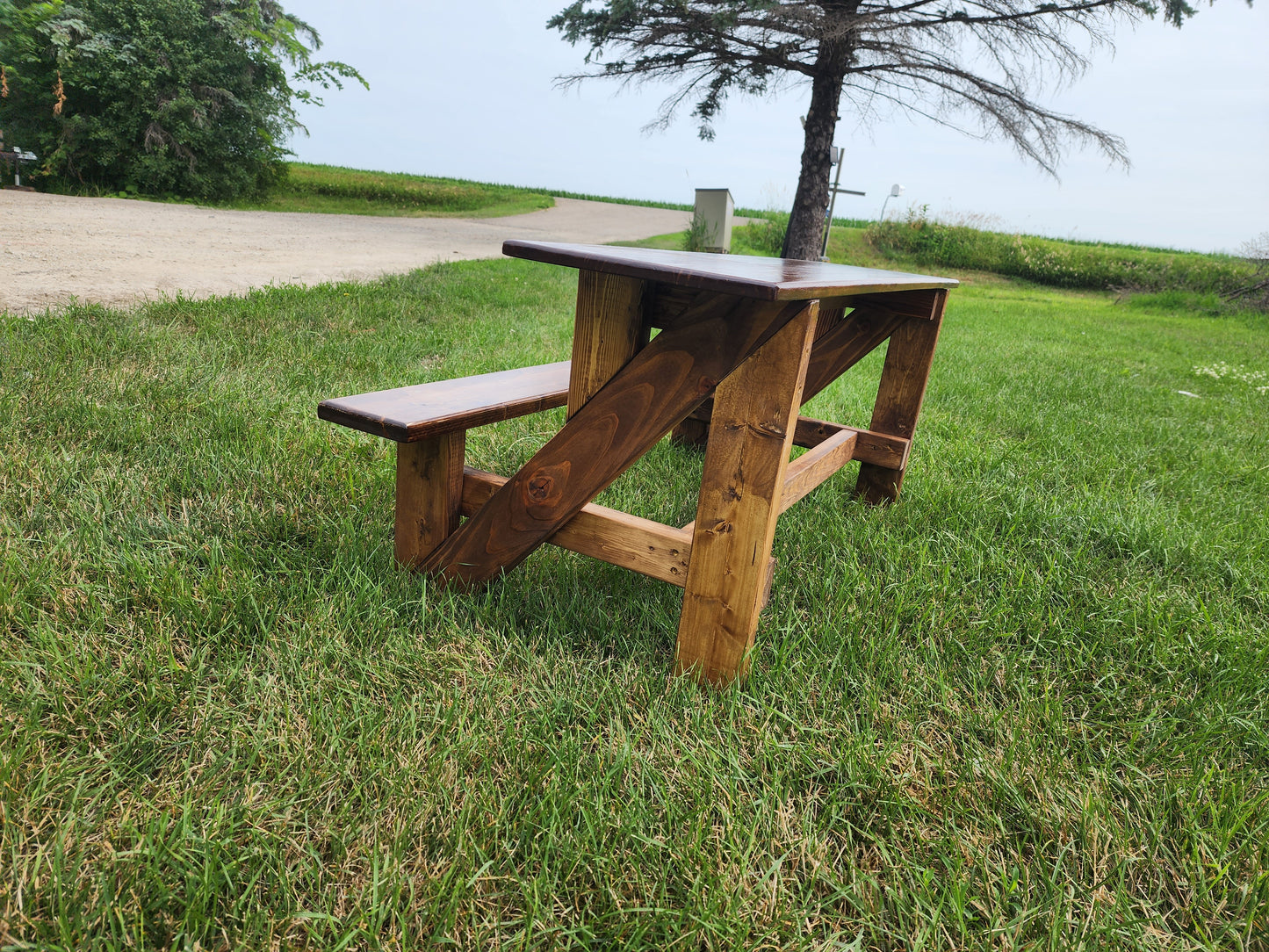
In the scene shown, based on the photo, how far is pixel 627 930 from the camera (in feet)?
3.50

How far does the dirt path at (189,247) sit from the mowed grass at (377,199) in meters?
2.56

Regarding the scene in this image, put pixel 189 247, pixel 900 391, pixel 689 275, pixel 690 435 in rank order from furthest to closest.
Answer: pixel 189 247, pixel 690 435, pixel 900 391, pixel 689 275

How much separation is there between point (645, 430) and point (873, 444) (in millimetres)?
1585

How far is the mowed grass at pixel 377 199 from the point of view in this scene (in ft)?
55.7

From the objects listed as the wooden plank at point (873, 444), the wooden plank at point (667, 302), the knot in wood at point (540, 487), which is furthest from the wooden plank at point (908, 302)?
the knot in wood at point (540, 487)

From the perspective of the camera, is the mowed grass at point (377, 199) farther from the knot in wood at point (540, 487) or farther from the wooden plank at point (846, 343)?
the knot in wood at point (540, 487)

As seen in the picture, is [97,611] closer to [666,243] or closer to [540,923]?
[540,923]

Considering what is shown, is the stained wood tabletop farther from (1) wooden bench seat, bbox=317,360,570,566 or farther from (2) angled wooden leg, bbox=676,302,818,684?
(1) wooden bench seat, bbox=317,360,570,566

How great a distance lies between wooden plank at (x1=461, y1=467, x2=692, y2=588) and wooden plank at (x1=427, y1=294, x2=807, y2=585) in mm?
65

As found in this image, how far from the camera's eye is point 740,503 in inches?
59.5

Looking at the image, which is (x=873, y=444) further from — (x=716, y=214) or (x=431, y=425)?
(x=716, y=214)

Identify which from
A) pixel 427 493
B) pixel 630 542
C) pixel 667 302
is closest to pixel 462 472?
pixel 427 493

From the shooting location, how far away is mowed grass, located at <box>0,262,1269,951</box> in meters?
1.09

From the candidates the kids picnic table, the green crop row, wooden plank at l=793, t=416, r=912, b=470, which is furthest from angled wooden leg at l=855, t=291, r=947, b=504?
the green crop row
